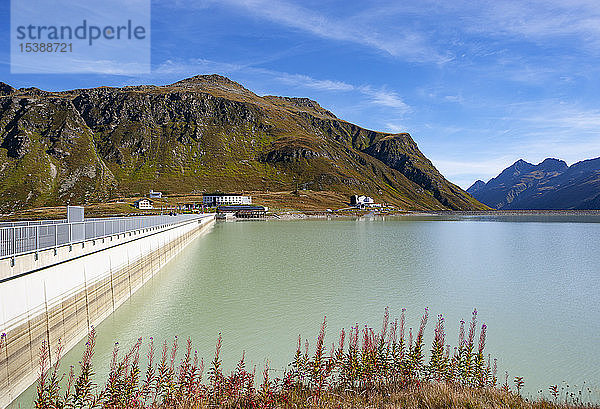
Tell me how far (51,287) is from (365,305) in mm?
15774

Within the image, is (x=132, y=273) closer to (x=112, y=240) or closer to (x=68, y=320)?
(x=112, y=240)

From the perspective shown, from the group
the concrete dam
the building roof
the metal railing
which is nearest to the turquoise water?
the concrete dam

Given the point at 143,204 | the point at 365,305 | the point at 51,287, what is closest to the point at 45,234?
the point at 51,287

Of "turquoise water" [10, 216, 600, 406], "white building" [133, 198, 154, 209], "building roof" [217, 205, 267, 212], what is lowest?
"turquoise water" [10, 216, 600, 406]

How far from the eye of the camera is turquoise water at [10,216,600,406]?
15.7 metres

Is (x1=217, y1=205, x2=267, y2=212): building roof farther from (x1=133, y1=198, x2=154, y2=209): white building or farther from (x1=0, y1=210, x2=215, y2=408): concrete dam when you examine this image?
(x1=0, y1=210, x2=215, y2=408): concrete dam

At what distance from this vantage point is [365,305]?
75.9 feet

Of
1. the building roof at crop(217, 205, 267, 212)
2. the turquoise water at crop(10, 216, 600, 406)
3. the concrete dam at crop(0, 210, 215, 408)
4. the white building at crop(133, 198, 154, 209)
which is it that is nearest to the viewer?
the concrete dam at crop(0, 210, 215, 408)

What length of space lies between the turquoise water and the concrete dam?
0.91m

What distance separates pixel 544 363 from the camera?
14.9 metres

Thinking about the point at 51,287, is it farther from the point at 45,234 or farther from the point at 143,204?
the point at 143,204

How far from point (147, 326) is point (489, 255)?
4315 centimetres

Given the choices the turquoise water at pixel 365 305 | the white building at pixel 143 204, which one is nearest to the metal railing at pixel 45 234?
the turquoise water at pixel 365 305

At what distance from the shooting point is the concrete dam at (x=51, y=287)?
37.3 feet
